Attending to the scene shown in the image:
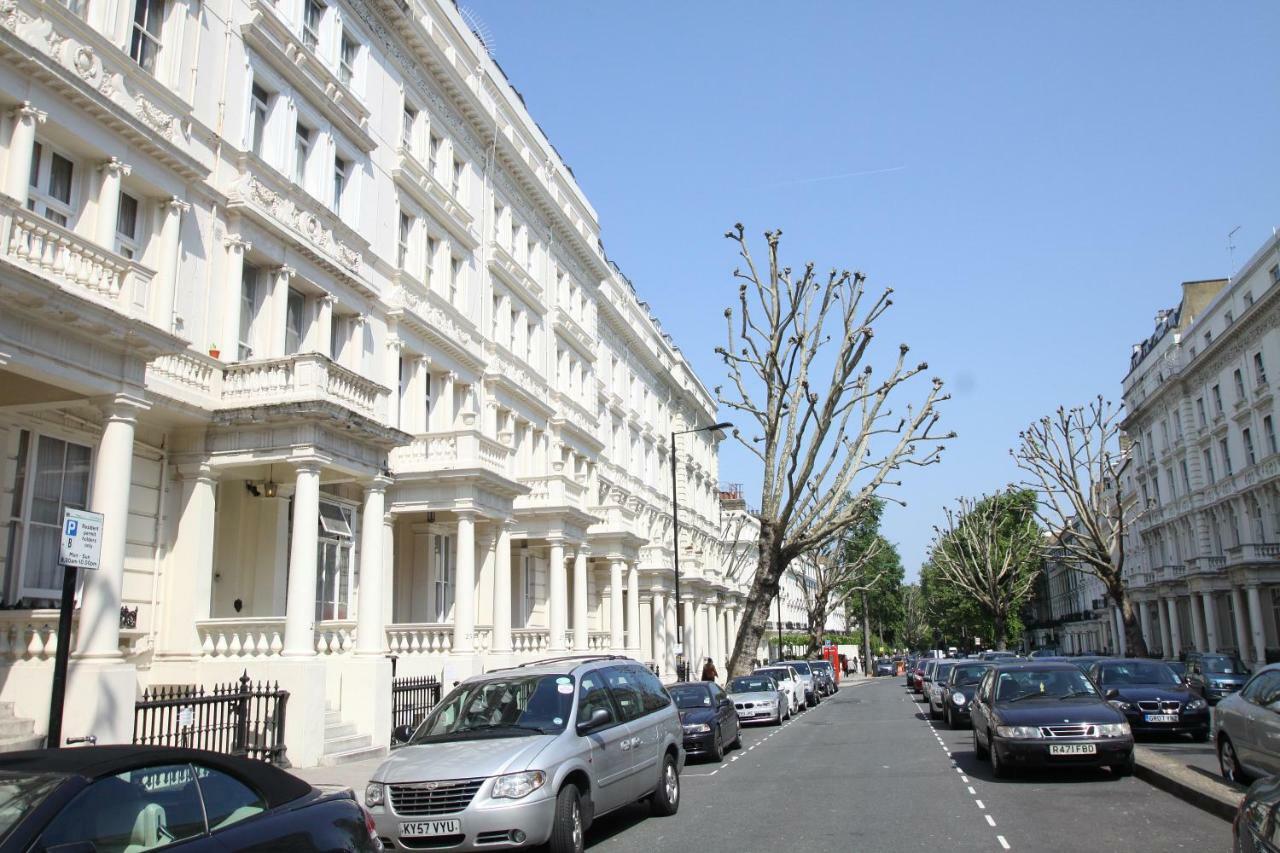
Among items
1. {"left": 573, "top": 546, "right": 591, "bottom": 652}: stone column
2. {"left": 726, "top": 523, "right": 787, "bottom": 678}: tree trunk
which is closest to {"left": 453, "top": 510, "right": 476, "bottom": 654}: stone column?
{"left": 573, "top": 546, "right": 591, "bottom": 652}: stone column

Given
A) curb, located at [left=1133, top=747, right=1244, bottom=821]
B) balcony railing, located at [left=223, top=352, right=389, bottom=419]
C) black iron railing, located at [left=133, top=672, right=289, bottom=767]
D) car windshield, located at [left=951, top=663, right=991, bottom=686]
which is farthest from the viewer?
car windshield, located at [left=951, top=663, right=991, bottom=686]

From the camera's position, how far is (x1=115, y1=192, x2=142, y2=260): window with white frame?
15297 millimetres

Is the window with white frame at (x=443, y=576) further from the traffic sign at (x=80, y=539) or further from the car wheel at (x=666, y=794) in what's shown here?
the traffic sign at (x=80, y=539)

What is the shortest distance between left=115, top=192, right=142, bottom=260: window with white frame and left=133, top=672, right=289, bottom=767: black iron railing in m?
6.77

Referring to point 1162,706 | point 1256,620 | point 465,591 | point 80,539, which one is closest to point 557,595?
point 465,591

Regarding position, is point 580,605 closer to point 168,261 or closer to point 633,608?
point 633,608

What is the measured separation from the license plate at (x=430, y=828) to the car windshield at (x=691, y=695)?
1007 centimetres

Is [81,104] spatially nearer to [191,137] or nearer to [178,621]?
[191,137]

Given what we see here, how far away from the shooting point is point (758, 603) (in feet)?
108

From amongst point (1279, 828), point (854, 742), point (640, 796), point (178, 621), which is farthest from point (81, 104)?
point (854, 742)

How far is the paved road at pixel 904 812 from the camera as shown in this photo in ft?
31.7

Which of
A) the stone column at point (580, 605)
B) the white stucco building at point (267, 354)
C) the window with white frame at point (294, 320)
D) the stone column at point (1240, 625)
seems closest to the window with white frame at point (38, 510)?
the white stucco building at point (267, 354)

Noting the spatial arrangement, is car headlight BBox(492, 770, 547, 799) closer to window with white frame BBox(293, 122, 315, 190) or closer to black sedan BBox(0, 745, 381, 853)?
black sedan BBox(0, 745, 381, 853)

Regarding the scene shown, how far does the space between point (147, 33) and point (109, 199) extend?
10.5 ft
